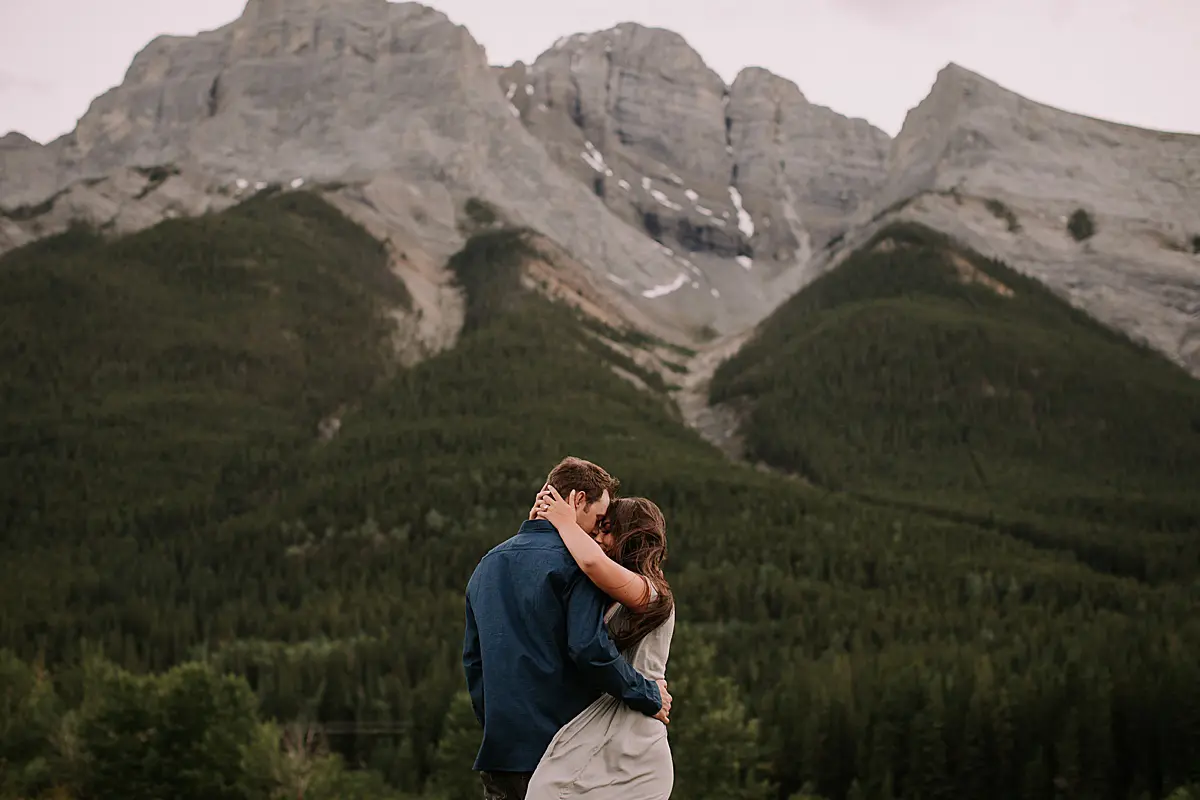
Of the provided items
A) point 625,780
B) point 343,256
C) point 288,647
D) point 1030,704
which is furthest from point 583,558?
point 343,256

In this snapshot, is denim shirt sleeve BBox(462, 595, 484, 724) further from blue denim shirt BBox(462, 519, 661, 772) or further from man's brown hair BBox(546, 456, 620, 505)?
man's brown hair BBox(546, 456, 620, 505)

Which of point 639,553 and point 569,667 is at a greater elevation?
point 639,553

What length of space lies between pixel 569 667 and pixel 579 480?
1.25m

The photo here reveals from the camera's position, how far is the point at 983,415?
173875 mm

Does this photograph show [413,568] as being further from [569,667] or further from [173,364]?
[569,667]

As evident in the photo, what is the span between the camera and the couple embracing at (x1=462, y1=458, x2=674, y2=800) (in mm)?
9250

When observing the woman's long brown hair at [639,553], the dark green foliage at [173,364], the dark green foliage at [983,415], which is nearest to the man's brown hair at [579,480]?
the woman's long brown hair at [639,553]

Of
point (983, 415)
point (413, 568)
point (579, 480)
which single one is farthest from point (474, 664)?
point (983, 415)

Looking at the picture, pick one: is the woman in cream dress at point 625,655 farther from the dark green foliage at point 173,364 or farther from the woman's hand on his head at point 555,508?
the dark green foliage at point 173,364

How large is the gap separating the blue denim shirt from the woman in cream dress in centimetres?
12

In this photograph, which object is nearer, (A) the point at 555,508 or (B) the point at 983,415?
(A) the point at 555,508

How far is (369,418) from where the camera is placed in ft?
538

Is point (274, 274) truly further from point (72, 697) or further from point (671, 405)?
point (72, 697)

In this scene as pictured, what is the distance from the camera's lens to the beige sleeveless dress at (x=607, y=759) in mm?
9180
